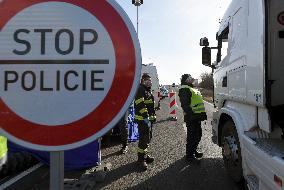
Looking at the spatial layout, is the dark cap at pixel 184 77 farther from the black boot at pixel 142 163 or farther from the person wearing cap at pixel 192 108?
the black boot at pixel 142 163

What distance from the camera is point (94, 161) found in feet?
21.2

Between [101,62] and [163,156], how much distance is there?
6351mm

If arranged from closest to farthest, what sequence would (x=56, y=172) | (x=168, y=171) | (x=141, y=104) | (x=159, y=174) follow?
1. (x=56, y=172)
2. (x=159, y=174)
3. (x=168, y=171)
4. (x=141, y=104)

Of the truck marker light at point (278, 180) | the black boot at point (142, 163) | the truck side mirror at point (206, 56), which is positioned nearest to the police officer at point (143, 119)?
the black boot at point (142, 163)

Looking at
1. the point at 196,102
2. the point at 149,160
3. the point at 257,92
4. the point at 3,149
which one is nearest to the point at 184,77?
the point at 196,102

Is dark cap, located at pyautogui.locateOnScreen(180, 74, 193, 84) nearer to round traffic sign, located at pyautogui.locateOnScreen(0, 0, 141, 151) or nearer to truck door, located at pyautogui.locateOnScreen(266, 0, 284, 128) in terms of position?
truck door, located at pyautogui.locateOnScreen(266, 0, 284, 128)

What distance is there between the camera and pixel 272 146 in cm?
367

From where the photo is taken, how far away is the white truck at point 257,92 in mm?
3595

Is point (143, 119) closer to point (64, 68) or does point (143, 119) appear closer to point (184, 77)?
point (184, 77)

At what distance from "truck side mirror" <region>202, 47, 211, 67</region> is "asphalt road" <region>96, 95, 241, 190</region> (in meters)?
1.97

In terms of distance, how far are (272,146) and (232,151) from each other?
1.60 m

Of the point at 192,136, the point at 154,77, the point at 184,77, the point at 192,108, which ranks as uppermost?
the point at 154,77

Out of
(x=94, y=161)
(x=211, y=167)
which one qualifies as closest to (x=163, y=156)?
(x=211, y=167)

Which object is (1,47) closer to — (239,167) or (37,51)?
(37,51)
